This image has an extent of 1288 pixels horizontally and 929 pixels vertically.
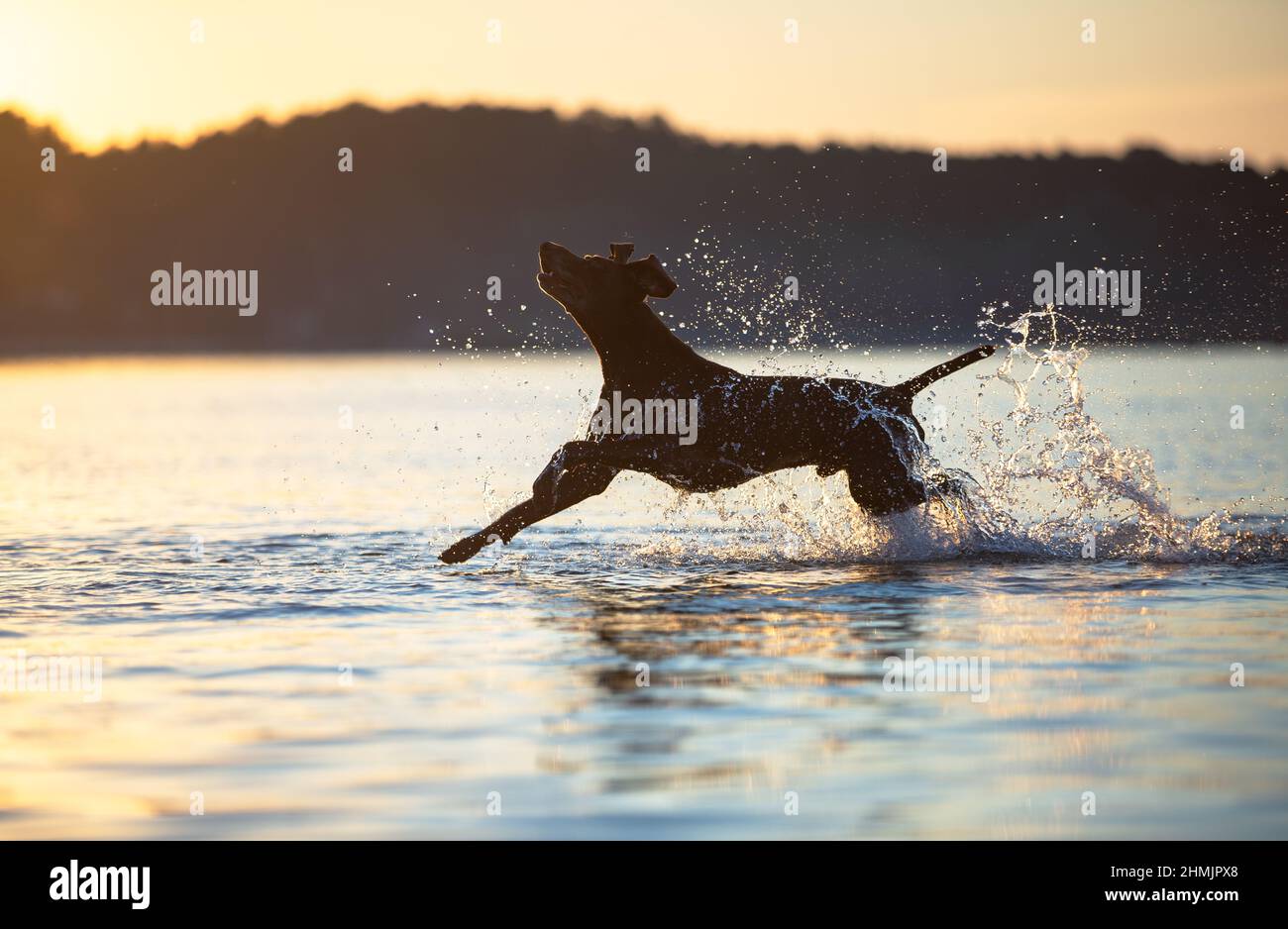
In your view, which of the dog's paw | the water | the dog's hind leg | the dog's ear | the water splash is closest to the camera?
the water

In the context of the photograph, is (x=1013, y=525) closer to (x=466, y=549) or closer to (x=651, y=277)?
(x=651, y=277)

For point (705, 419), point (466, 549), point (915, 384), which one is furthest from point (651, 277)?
point (466, 549)

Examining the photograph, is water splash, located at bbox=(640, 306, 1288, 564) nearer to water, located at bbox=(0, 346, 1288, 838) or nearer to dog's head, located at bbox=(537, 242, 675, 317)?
water, located at bbox=(0, 346, 1288, 838)

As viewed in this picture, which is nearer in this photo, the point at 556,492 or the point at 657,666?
the point at 657,666

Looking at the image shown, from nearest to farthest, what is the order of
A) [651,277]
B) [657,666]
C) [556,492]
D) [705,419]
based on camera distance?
[657,666] < [556,492] < [705,419] < [651,277]

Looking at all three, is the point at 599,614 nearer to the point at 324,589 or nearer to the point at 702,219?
the point at 324,589

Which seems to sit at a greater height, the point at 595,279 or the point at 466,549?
the point at 595,279

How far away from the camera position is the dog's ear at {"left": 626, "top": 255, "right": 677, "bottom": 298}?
12.7 meters

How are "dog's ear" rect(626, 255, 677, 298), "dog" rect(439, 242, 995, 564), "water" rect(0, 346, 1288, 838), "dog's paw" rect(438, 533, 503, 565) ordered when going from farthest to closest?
1. "dog's ear" rect(626, 255, 677, 298)
2. "dog's paw" rect(438, 533, 503, 565)
3. "dog" rect(439, 242, 995, 564)
4. "water" rect(0, 346, 1288, 838)

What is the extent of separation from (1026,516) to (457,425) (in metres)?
22.8

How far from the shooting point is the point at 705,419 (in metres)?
12.5

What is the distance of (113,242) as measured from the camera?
561 ft

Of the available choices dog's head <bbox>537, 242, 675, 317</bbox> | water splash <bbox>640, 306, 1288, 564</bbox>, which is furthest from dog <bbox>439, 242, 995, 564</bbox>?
water splash <bbox>640, 306, 1288, 564</bbox>

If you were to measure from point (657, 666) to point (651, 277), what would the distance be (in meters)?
4.45
